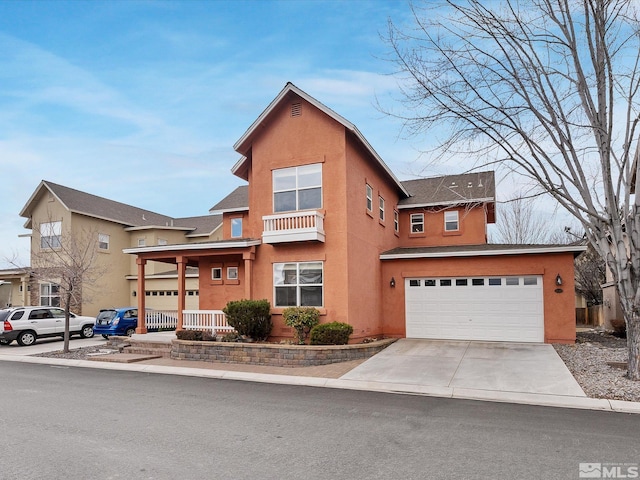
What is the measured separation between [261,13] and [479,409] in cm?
1300

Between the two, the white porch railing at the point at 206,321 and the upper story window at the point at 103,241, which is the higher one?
the upper story window at the point at 103,241

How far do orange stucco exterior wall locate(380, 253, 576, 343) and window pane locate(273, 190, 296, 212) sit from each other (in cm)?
473

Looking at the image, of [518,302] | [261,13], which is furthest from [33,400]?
[518,302]

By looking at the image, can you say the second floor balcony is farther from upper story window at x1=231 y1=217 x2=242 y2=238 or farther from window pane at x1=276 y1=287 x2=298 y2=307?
upper story window at x1=231 y1=217 x2=242 y2=238

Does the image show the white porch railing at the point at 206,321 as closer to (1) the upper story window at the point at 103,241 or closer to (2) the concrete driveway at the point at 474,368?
(2) the concrete driveway at the point at 474,368

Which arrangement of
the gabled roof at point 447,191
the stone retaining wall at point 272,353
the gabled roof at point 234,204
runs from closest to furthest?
1. the stone retaining wall at point 272,353
2. the gabled roof at point 234,204
3. the gabled roof at point 447,191

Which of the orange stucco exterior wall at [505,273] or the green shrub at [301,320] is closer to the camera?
the green shrub at [301,320]

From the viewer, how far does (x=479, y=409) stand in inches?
300

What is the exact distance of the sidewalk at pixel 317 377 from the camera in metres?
7.99

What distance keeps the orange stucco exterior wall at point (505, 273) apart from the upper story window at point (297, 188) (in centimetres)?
452

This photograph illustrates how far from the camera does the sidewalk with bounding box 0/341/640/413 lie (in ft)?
26.2

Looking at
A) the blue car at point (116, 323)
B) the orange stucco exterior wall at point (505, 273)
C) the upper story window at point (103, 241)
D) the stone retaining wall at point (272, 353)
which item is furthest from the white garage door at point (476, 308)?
the upper story window at point (103, 241)

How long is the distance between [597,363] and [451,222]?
10358 millimetres

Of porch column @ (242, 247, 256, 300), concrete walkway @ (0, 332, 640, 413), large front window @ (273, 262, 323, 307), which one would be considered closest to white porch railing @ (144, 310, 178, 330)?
concrete walkway @ (0, 332, 640, 413)
